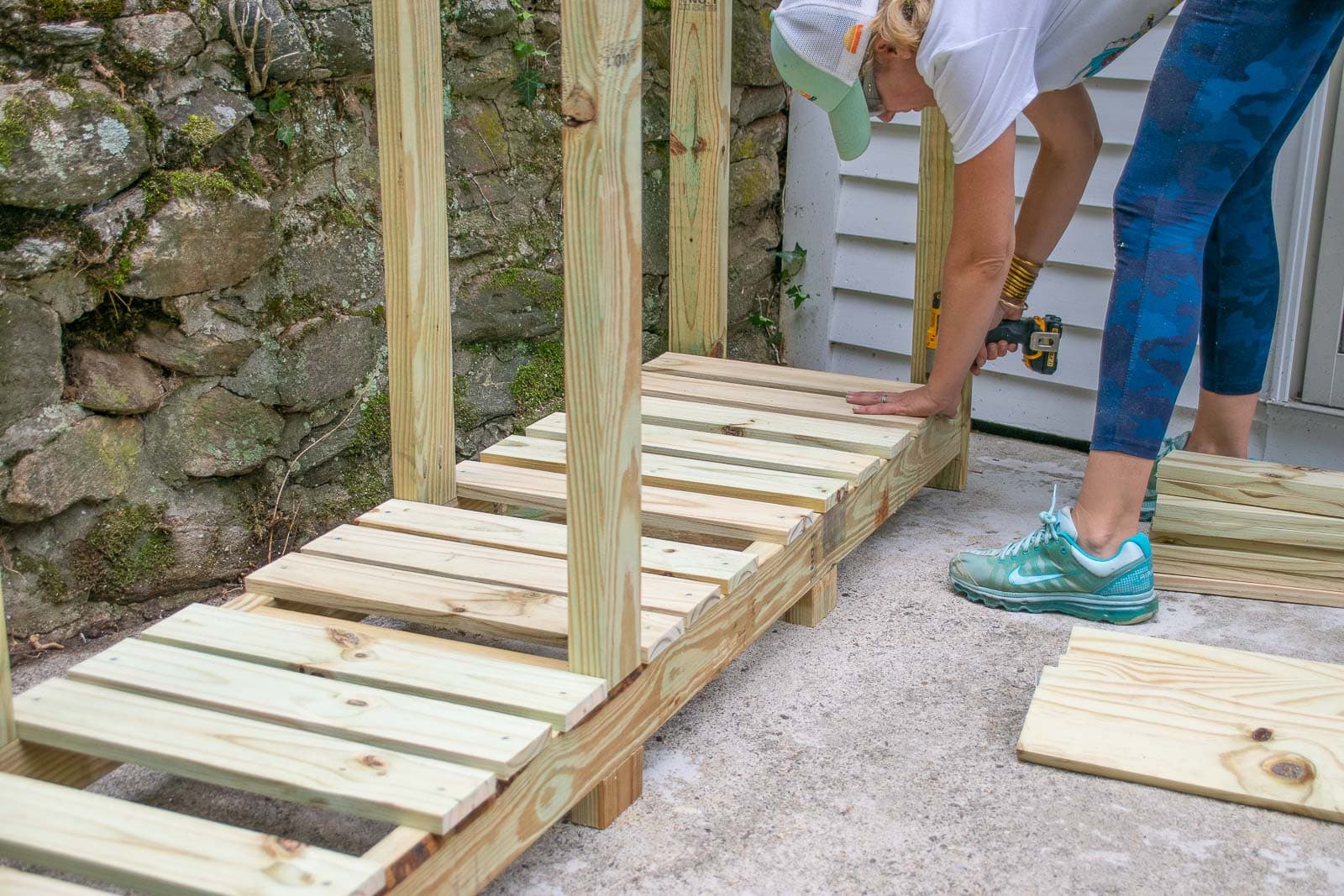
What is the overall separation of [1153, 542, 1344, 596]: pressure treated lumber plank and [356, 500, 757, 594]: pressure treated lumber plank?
1.02m

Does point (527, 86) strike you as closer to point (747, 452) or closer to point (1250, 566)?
point (747, 452)

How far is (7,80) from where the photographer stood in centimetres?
220

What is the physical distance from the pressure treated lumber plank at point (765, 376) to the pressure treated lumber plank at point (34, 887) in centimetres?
199

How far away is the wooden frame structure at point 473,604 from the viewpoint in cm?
153

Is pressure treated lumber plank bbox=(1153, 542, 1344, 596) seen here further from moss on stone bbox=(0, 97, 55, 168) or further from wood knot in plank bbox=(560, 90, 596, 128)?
moss on stone bbox=(0, 97, 55, 168)

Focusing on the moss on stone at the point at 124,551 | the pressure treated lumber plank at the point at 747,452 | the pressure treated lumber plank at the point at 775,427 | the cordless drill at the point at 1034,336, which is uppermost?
the cordless drill at the point at 1034,336

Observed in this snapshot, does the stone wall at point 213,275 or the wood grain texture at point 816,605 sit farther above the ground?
the stone wall at point 213,275

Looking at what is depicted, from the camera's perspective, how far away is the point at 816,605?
251cm

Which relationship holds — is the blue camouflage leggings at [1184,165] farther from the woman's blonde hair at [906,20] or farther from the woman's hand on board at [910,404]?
the woman's hand on board at [910,404]

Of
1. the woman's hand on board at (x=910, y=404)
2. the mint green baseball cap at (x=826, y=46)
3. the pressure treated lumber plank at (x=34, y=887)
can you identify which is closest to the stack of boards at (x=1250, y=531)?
the woman's hand on board at (x=910, y=404)

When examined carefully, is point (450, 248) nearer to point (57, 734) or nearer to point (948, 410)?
point (948, 410)

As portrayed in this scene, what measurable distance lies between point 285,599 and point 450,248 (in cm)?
104

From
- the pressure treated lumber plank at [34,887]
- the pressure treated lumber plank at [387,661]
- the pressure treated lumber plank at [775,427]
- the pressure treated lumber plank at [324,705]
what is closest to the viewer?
the pressure treated lumber plank at [34,887]

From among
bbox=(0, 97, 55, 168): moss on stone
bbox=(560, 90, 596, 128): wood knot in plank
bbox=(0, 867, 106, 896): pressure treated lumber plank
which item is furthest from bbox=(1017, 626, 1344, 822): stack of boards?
bbox=(0, 97, 55, 168): moss on stone
